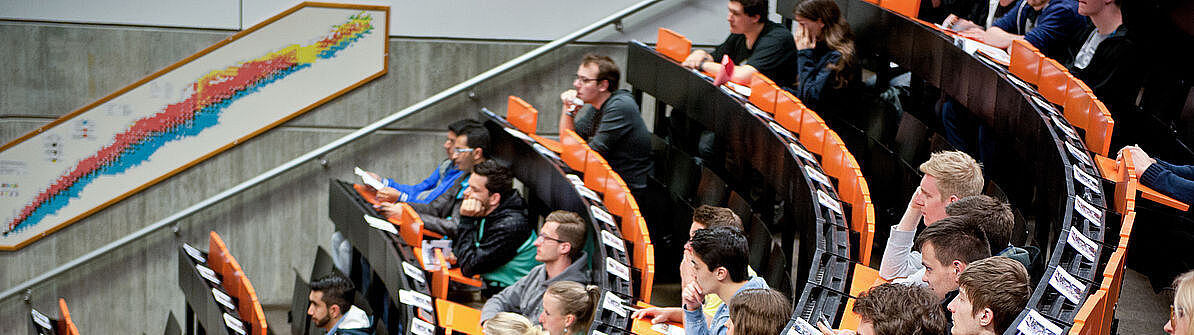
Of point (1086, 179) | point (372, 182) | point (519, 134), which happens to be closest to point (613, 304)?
point (1086, 179)

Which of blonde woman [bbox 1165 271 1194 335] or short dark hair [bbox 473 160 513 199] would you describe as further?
short dark hair [bbox 473 160 513 199]

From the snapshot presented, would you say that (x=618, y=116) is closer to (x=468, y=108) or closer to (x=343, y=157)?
(x=468, y=108)

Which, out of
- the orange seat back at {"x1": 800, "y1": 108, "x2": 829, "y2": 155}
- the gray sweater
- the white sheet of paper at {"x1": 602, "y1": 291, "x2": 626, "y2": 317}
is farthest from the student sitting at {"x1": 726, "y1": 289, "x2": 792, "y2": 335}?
the orange seat back at {"x1": 800, "y1": 108, "x2": 829, "y2": 155}

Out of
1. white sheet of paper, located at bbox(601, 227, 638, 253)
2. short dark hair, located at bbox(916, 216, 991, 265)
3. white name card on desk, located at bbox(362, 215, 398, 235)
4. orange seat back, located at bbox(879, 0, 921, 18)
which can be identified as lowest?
white name card on desk, located at bbox(362, 215, 398, 235)

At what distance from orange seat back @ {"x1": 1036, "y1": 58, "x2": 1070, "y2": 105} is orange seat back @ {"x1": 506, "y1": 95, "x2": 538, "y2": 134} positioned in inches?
71.1

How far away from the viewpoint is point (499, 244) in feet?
11.6

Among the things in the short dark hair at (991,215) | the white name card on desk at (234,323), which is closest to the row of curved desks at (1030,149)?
the short dark hair at (991,215)

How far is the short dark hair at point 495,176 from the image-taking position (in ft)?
12.0

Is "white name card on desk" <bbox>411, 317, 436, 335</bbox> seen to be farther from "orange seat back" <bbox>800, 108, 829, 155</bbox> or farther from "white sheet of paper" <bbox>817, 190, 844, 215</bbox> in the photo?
→ "orange seat back" <bbox>800, 108, 829, 155</bbox>

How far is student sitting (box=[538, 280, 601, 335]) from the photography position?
272cm

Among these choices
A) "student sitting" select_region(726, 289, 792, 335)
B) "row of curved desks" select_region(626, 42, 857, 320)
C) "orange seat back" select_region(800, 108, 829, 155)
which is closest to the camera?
"student sitting" select_region(726, 289, 792, 335)

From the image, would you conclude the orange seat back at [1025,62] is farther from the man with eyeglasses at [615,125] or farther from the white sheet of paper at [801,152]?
the man with eyeglasses at [615,125]

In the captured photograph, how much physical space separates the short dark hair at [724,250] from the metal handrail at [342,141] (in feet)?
9.26

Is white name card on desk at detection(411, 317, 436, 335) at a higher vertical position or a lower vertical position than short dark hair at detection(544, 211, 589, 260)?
lower
